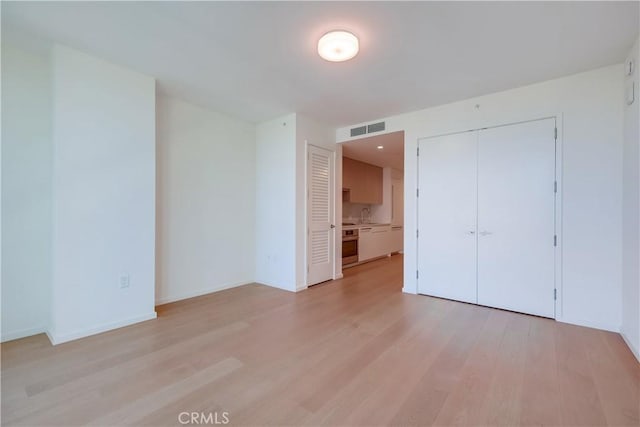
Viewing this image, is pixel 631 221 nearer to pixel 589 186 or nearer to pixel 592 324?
pixel 589 186

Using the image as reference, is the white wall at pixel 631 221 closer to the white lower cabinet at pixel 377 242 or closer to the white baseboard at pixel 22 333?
the white lower cabinet at pixel 377 242

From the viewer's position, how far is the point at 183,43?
7.47 feet

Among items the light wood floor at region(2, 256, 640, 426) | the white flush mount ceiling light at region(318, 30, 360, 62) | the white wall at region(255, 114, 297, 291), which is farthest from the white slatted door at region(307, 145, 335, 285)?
the white flush mount ceiling light at region(318, 30, 360, 62)

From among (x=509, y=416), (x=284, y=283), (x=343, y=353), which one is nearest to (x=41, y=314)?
(x=284, y=283)

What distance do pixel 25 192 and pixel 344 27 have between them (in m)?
3.12

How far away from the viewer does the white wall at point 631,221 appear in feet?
7.13

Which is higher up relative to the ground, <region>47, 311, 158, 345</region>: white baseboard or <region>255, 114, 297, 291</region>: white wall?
<region>255, 114, 297, 291</region>: white wall

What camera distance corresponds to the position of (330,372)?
192 cm

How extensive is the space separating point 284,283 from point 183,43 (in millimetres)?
3084

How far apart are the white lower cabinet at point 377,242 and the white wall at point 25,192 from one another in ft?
15.9

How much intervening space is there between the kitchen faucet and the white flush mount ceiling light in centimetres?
548

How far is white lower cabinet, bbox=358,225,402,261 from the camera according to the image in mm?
6047

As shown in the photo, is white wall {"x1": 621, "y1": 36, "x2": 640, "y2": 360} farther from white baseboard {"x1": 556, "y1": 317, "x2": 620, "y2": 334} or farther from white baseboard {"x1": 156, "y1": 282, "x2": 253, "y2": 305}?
white baseboard {"x1": 156, "y1": 282, "x2": 253, "y2": 305}

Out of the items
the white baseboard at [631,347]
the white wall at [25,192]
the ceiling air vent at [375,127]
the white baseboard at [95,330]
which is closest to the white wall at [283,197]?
the ceiling air vent at [375,127]
